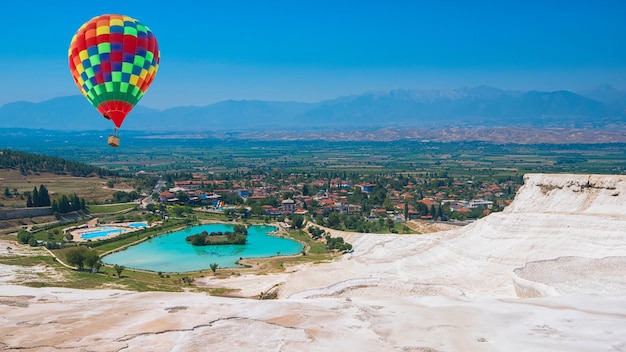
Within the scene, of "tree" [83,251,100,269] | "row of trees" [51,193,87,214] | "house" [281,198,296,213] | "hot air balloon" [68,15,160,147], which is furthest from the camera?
"house" [281,198,296,213]

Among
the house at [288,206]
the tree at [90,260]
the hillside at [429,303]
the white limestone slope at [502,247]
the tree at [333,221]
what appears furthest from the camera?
the house at [288,206]

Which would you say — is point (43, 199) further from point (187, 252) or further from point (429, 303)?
point (429, 303)

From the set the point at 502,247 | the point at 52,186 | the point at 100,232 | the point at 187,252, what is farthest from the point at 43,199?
the point at 502,247

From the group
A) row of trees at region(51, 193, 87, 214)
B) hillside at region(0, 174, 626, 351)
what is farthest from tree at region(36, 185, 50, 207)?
hillside at region(0, 174, 626, 351)

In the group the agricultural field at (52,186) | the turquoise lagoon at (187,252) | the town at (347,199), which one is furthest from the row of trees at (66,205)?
the turquoise lagoon at (187,252)

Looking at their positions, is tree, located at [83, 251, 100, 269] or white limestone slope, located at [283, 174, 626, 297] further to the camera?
tree, located at [83, 251, 100, 269]

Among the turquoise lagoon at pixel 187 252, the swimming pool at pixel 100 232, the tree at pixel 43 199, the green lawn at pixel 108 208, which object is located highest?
the tree at pixel 43 199

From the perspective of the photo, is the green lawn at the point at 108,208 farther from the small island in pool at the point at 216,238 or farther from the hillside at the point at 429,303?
the hillside at the point at 429,303

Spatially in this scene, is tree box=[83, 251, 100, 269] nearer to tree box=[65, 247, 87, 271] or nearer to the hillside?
tree box=[65, 247, 87, 271]
